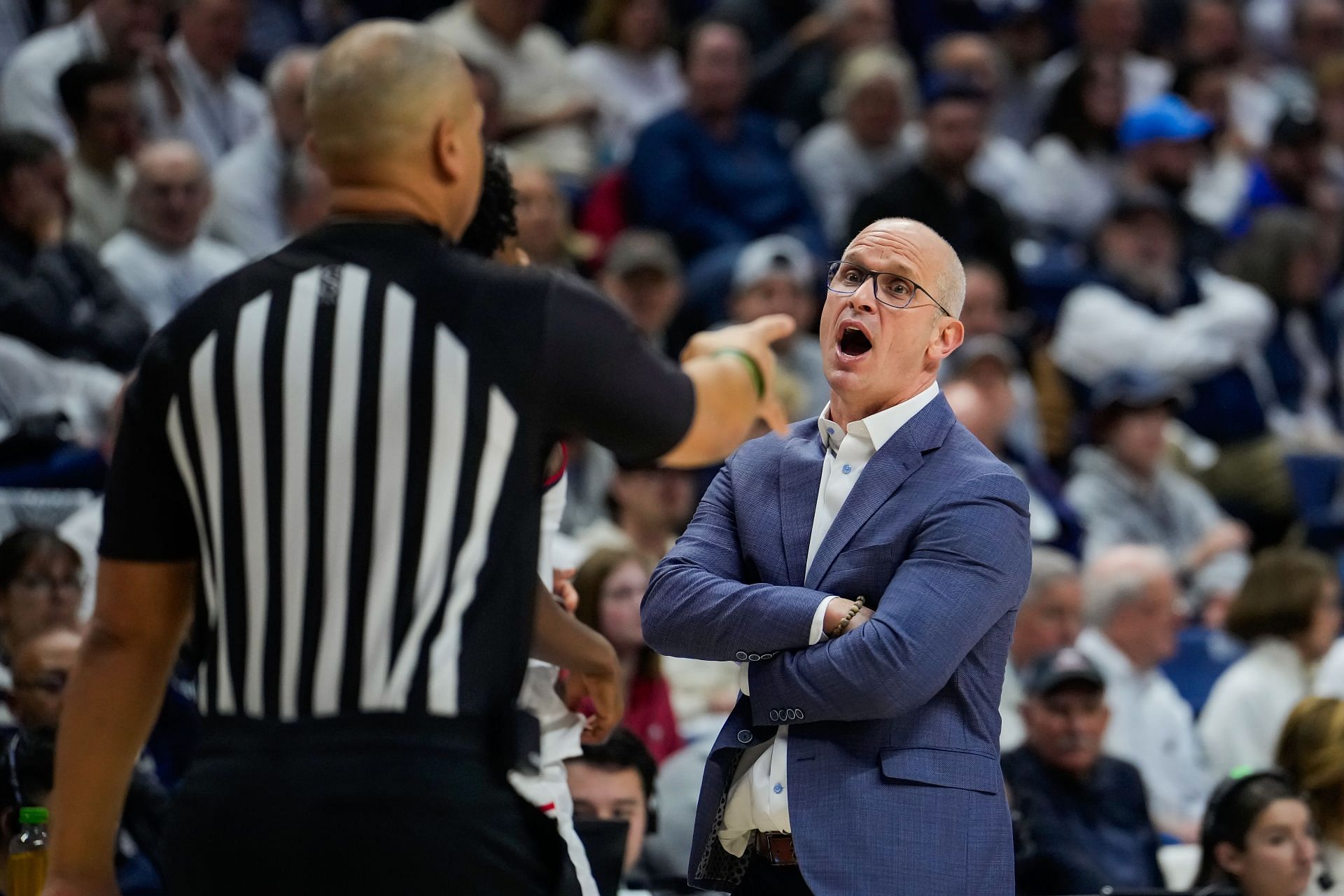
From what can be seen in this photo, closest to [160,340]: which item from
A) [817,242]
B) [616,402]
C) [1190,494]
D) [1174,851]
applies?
[616,402]

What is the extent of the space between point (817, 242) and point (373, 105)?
24.4ft

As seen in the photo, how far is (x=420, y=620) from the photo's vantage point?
2.40m

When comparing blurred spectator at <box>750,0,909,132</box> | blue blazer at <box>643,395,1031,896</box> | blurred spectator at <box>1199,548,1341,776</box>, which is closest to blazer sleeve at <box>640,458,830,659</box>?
blue blazer at <box>643,395,1031,896</box>

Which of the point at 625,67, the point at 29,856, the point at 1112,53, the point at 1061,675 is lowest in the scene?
the point at 1061,675

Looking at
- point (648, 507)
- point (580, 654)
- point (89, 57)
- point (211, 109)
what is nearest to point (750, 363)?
point (580, 654)

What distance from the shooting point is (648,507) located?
7098 mm

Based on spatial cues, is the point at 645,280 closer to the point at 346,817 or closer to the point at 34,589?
the point at 34,589

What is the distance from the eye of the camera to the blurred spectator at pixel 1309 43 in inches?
492

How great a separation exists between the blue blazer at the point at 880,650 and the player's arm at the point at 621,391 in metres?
0.66

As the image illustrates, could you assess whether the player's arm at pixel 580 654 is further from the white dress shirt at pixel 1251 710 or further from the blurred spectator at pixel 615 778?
the white dress shirt at pixel 1251 710

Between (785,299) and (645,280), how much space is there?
2.06ft

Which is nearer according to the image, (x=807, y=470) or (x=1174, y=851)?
(x=807, y=470)

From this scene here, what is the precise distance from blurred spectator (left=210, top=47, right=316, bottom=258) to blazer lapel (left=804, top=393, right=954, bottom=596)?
549 centimetres

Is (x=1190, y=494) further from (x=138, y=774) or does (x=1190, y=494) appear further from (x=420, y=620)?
(x=420, y=620)
